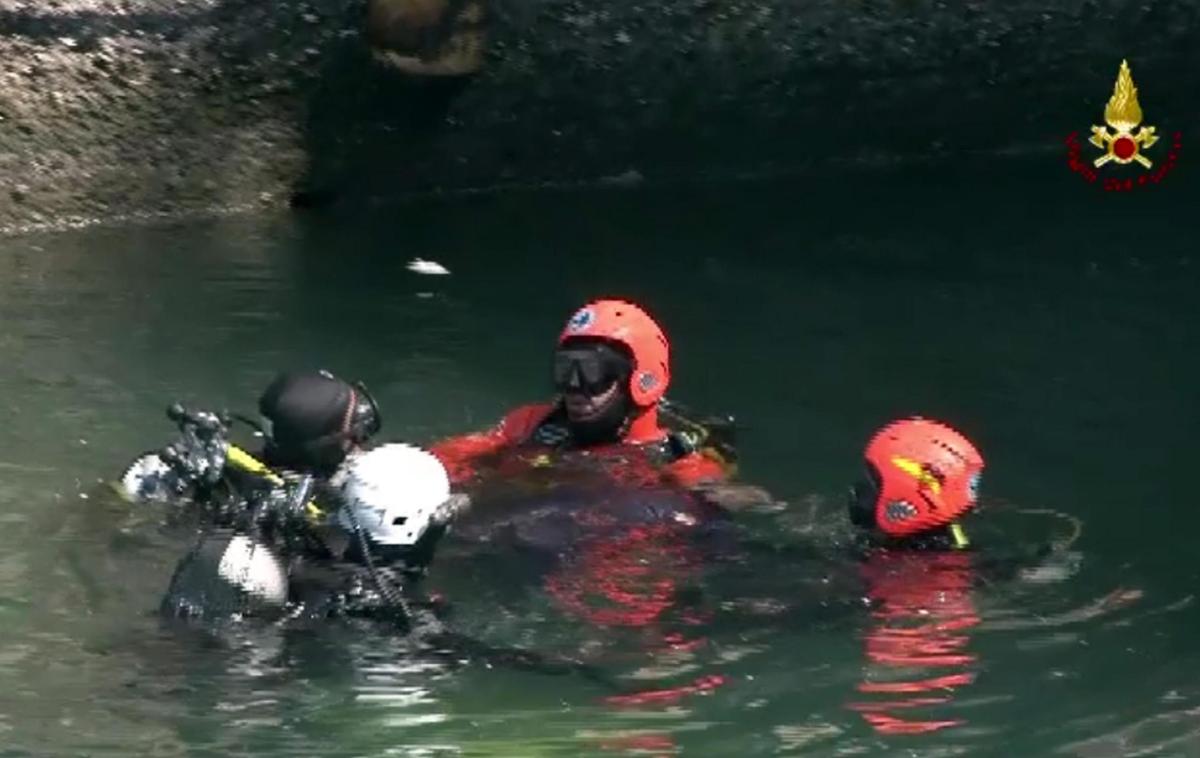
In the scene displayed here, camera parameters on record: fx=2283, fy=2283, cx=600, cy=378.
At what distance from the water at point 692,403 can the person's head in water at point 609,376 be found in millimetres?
637

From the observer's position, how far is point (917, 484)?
724cm

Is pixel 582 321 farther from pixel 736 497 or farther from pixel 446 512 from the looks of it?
pixel 446 512

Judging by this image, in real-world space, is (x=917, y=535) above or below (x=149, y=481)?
below

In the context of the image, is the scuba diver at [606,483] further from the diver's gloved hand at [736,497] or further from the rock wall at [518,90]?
the rock wall at [518,90]

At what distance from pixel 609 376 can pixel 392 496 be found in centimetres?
168

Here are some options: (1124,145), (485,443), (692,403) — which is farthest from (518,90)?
(485,443)

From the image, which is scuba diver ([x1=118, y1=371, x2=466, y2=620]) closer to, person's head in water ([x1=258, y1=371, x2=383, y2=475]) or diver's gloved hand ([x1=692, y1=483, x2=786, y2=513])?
person's head in water ([x1=258, y1=371, x2=383, y2=475])

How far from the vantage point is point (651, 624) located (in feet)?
22.7

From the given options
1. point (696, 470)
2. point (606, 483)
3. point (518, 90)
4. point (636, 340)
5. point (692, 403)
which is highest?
point (518, 90)

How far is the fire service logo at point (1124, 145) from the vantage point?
13.6m

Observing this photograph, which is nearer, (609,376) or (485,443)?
(609,376)

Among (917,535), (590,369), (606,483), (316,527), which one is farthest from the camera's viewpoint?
(590,369)

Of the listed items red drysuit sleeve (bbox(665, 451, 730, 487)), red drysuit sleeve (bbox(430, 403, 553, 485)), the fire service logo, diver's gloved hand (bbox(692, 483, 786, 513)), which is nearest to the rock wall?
the fire service logo

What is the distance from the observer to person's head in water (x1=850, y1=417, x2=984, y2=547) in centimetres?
725
